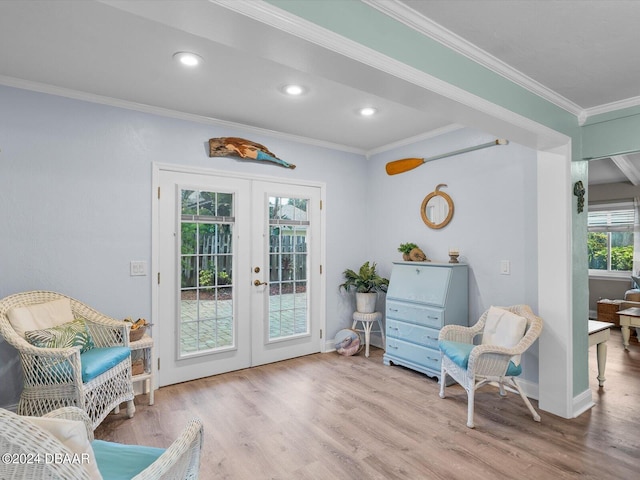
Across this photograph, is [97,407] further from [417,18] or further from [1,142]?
[417,18]

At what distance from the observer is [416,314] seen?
3643 millimetres

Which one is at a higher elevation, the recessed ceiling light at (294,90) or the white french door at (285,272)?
the recessed ceiling light at (294,90)

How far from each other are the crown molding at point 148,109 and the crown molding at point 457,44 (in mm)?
2281

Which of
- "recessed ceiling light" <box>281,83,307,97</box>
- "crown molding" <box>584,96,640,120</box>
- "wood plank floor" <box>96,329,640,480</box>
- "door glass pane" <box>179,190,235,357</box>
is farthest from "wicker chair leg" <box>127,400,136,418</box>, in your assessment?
"crown molding" <box>584,96,640,120</box>

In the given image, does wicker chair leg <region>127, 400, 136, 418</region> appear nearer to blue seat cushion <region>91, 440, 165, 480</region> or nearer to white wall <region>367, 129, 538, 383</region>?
blue seat cushion <region>91, 440, 165, 480</region>

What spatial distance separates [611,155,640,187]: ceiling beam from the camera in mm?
4786

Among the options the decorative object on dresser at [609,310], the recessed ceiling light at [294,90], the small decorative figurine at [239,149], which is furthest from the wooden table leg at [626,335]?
the recessed ceiling light at [294,90]

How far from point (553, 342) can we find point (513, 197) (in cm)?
125

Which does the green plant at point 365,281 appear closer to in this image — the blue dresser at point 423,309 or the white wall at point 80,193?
the blue dresser at point 423,309

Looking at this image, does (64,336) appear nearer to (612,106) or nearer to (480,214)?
(480,214)

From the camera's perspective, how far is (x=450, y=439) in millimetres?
2447

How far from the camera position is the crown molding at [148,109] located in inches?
108

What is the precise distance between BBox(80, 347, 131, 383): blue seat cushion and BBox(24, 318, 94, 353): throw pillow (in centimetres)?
9

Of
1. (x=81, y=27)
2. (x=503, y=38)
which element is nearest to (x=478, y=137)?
(x=503, y=38)
